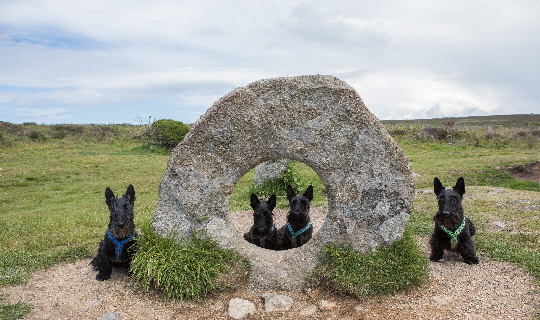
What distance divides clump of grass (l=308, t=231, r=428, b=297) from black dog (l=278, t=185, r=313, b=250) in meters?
0.82

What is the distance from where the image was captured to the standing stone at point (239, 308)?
224 inches

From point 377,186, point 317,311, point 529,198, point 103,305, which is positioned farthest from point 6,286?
point 529,198

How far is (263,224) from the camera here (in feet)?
23.8

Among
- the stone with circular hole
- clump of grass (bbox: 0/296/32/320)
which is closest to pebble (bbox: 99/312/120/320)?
clump of grass (bbox: 0/296/32/320)

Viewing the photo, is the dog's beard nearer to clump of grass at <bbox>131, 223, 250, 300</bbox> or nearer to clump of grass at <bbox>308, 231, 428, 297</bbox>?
clump of grass at <bbox>308, 231, 428, 297</bbox>

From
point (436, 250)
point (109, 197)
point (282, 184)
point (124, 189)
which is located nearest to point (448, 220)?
point (436, 250)

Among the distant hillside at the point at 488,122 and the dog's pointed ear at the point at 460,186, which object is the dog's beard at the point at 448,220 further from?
the distant hillside at the point at 488,122

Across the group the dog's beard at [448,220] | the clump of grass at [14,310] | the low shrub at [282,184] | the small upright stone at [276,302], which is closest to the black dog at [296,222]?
the small upright stone at [276,302]

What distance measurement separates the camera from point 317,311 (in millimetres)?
5762

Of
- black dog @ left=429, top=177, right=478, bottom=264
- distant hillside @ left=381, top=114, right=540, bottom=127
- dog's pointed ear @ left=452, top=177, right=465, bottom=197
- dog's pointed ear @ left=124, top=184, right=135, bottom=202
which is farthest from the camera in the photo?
distant hillside @ left=381, top=114, right=540, bottom=127

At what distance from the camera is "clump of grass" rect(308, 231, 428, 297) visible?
605 centimetres

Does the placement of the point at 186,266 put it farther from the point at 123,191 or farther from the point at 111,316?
the point at 123,191

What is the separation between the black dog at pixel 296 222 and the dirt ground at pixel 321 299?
1.31 m

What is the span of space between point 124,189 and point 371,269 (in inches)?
455
